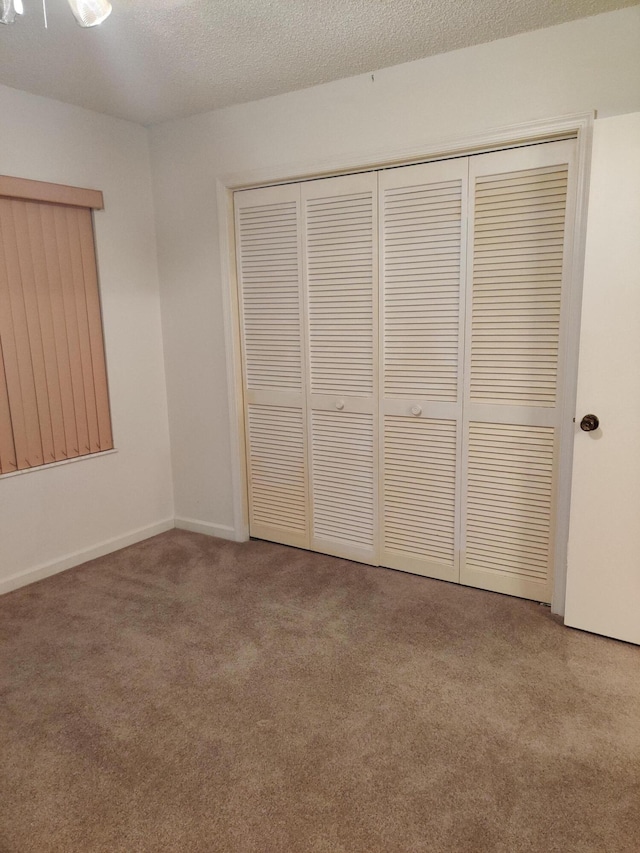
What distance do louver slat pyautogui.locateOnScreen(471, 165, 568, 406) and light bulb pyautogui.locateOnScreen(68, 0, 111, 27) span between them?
1643 millimetres

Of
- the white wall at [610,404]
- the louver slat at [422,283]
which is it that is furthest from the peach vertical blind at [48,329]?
the white wall at [610,404]

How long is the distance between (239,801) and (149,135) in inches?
133

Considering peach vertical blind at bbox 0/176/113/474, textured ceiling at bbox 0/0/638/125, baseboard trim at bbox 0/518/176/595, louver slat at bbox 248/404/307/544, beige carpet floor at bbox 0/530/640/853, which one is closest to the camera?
beige carpet floor at bbox 0/530/640/853

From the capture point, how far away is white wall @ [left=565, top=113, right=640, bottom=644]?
209 cm

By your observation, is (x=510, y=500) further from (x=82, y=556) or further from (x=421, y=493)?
(x=82, y=556)

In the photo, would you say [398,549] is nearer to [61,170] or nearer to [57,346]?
[57,346]

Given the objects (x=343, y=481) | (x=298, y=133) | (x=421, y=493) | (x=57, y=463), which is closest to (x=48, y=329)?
(x=57, y=463)

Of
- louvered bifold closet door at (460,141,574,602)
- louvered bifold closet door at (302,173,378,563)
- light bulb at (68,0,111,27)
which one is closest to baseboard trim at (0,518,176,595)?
louvered bifold closet door at (302,173,378,563)

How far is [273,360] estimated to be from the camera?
3240mm

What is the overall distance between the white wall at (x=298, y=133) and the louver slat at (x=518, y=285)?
295 millimetres

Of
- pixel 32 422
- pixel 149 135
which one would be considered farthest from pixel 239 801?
pixel 149 135

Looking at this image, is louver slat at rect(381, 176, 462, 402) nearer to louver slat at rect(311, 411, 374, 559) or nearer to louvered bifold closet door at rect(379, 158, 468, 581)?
louvered bifold closet door at rect(379, 158, 468, 581)

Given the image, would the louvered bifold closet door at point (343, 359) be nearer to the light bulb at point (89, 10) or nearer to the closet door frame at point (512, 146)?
the closet door frame at point (512, 146)

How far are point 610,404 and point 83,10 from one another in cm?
212
